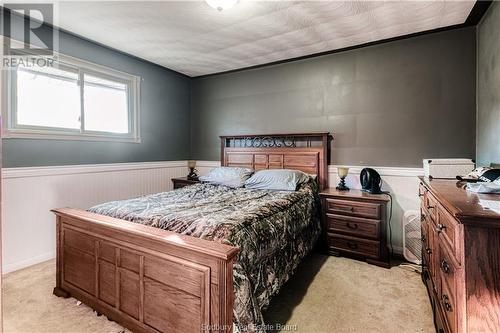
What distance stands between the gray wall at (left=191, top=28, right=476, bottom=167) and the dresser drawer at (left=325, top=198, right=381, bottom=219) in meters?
0.66

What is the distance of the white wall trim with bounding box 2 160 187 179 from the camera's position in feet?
8.54

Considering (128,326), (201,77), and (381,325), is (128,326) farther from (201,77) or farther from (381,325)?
(201,77)

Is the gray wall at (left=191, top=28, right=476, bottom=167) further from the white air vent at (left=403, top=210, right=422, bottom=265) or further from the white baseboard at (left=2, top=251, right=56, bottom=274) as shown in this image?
the white baseboard at (left=2, top=251, right=56, bottom=274)

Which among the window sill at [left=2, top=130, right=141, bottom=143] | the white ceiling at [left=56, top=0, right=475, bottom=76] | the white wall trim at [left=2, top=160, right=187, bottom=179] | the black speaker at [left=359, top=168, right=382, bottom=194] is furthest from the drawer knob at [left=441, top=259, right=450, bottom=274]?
the white wall trim at [left=2, top=160, right=187, bottom=179]

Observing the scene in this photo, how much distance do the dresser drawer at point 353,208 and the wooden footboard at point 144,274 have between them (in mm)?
1911

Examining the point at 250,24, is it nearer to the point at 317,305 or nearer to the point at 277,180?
the point at 277,180

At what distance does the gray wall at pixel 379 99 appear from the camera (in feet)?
9.13

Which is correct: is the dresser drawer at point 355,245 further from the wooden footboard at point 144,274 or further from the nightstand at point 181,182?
the nightstand at point 181,182

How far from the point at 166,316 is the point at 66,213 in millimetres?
1184

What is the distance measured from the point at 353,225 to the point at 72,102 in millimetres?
3530

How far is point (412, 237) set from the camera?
2.87 m

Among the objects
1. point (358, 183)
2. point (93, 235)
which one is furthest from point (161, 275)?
point (358, 183)

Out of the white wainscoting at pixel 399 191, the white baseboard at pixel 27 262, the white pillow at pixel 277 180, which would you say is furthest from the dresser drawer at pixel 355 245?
the white baseboard at pixel 27 262

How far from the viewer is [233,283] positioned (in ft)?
4.69
